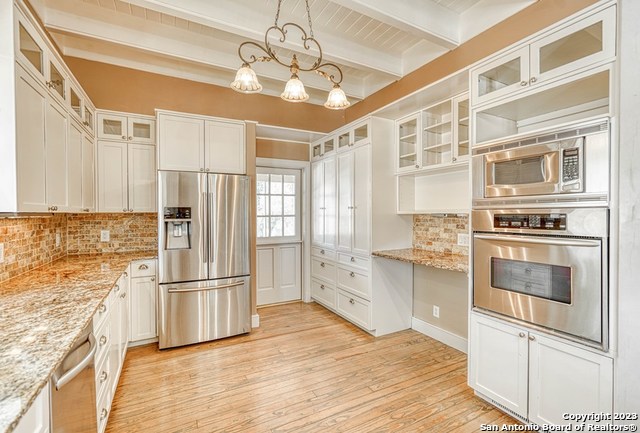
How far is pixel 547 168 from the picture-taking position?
6.00 feet

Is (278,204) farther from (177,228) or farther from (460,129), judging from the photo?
(460,129)

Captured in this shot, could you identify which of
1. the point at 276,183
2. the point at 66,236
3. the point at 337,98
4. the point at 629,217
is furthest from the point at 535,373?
the point at 66,236

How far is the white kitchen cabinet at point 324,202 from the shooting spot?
13.5ft

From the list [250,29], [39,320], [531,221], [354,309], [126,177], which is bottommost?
[354,309]

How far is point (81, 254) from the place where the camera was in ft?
10.8

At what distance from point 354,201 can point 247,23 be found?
2086 millimetres

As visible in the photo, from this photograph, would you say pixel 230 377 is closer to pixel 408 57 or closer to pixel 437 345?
pixel 437 345

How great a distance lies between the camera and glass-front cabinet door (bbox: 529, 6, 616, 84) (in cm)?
162

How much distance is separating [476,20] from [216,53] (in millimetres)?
2602

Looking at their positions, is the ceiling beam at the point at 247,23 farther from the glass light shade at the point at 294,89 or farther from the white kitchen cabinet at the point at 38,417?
the white kitchen cabinet at the point at 38,417

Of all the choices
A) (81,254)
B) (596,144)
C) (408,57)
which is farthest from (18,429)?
(408,57)

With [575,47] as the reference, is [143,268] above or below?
below

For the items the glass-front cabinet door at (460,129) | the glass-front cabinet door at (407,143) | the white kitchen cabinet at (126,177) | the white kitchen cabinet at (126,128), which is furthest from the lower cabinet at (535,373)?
the white kitchen cabinet at (126,128)

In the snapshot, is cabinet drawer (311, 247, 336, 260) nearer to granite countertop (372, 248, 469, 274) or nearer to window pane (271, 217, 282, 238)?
window pane (271, 217, 282, 238)
